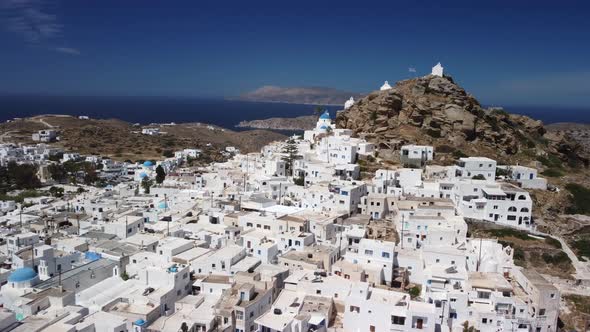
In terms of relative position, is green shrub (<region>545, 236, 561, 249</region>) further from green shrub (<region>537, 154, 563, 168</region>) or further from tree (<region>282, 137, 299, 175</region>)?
tree (<region>282, 137, 299, 175</region>)

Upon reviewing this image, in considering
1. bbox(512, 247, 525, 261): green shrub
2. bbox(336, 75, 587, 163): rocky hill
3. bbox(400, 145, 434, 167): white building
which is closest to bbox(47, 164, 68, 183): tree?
bbox(336, 75, 587, 163): rocky hill

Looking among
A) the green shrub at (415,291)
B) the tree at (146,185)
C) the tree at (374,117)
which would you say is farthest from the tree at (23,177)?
the green shrub at (415,291)

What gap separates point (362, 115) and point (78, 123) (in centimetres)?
9959

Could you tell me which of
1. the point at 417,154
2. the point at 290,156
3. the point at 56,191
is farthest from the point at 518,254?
the point at 56,191

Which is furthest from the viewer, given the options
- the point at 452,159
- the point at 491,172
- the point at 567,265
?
the point at 452,159

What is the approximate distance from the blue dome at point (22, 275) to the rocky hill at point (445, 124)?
41.6 metres

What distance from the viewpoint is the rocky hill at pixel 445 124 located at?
59.6 m

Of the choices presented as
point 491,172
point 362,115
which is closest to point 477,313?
point 491,172

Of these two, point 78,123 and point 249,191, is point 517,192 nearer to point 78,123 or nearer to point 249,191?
point 249,191

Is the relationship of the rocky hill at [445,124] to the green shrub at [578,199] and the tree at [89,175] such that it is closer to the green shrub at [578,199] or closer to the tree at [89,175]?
the green shrub at [578,199]

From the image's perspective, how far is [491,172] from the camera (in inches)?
1828

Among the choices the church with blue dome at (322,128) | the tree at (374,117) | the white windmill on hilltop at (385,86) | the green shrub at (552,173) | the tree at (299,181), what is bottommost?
the tree at (299,181)

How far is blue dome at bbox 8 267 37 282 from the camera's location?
2628 cm

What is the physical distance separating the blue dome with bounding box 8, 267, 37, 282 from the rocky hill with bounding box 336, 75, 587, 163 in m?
41.6
